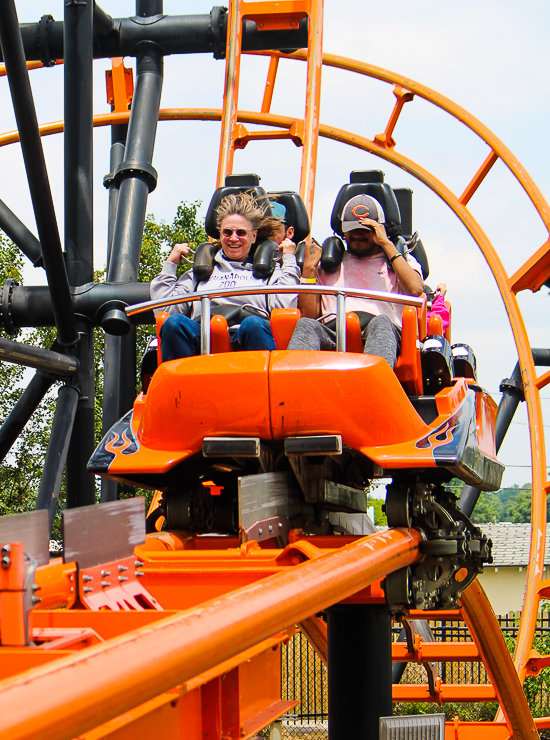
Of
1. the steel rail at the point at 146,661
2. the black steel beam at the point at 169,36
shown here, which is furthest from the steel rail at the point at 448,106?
the steel rail at the point at 146,661

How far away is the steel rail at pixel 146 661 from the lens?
832 mm

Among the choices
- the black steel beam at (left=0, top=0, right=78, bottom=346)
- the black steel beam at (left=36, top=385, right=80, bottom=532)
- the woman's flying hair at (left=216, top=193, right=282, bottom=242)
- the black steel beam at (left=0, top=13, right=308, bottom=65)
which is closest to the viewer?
the woman's flying hair at (left=216, top=193, right=282, bottom=242)

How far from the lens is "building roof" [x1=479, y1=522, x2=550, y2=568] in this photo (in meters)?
28.1

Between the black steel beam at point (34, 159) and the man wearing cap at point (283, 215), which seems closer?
the black steel beam at point (34, 159)

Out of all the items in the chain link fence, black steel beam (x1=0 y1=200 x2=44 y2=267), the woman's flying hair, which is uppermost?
black steel beam (x1=0 y1=200 x2=44 y2=267)

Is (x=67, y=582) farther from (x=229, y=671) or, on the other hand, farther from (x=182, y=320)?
(x=182, y=320)

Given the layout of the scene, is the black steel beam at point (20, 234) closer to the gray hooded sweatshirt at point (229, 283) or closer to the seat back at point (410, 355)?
the gray hooded sweatshirt at point (229, 283)

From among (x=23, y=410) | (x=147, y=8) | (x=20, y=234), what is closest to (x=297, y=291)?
(x=23, y=410)

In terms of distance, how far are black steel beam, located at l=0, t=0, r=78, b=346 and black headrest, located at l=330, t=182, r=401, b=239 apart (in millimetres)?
1422

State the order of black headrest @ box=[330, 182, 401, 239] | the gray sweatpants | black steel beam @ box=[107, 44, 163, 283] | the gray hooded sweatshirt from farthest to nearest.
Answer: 1. black steel beam @ box=[107, 44, 163, 283]
2. black headrest @ box=[330, 182, 401, 239]
3. the gray hooded sweatshirt
4. the gray sweatpants

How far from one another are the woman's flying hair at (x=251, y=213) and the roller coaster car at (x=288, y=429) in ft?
2.05

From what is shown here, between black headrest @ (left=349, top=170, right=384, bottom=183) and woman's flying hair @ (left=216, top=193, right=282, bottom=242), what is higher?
black headrest @ (left=349, top=170, right=384, bottom=183)

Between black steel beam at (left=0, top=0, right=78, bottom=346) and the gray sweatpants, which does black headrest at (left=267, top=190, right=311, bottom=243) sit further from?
the gray sweatpants

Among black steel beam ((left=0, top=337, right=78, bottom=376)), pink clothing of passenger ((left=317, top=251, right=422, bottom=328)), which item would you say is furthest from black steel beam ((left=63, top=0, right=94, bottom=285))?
pink clothing of passenger ((left=317, top=251, right=422, bottom=328))
